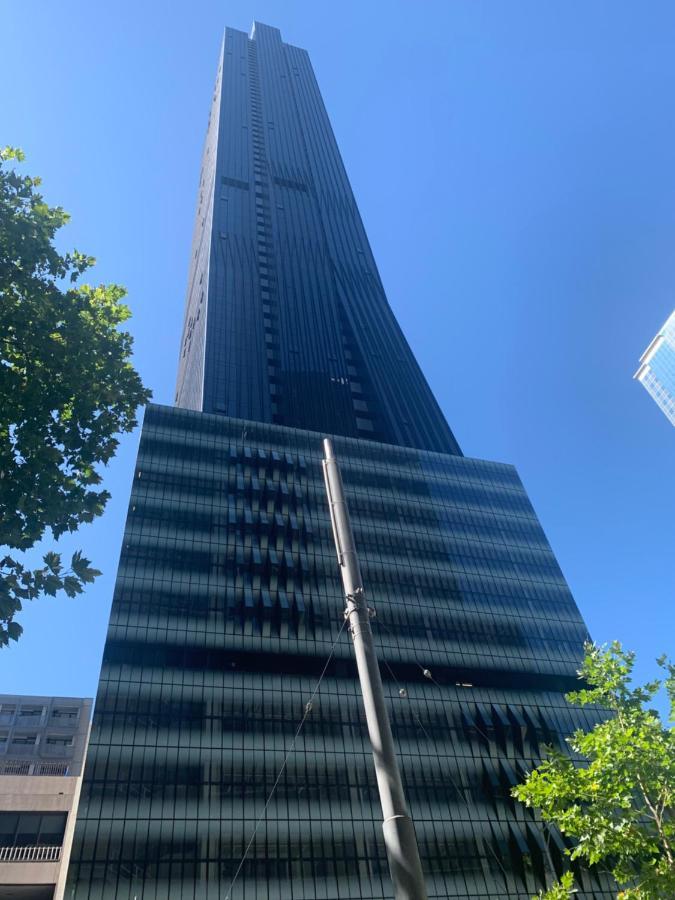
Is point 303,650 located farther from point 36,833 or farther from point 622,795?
point 622,795

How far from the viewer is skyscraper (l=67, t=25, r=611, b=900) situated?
44188 mm

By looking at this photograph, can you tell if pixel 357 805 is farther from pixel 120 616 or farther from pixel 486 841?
pixel 120 616

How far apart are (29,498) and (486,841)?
51.6 metres

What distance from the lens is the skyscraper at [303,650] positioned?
44.2 meters

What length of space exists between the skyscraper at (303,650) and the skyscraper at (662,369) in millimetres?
73180

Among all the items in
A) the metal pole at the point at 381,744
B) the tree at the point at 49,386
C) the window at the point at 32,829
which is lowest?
the metal pole at the point at 381,744

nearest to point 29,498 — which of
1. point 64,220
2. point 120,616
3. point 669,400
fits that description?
point 64,220

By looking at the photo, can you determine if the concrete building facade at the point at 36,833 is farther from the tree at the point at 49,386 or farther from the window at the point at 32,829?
the tree at the point at 49,386

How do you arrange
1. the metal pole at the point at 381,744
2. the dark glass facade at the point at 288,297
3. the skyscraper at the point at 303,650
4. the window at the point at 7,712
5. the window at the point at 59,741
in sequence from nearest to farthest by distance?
1. the metal pole at the point at 381,744
2. the skyscraper at the point at 303,650
3. the window at the point at 59,741
4. the window at the point at 7,712
5. the dark glass facade at the point at 288,297

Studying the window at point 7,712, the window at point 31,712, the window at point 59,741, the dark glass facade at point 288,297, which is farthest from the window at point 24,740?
the dark glass facade at point 288,297

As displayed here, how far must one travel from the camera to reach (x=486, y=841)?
49.7 metres

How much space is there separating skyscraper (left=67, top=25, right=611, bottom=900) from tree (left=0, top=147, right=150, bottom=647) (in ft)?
92.6

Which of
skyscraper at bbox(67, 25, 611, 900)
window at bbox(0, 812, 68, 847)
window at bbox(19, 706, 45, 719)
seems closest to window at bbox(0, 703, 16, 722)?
window at bbox(19, 706, 45, 719)

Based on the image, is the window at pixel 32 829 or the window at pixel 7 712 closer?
the window at pixel 32 829
